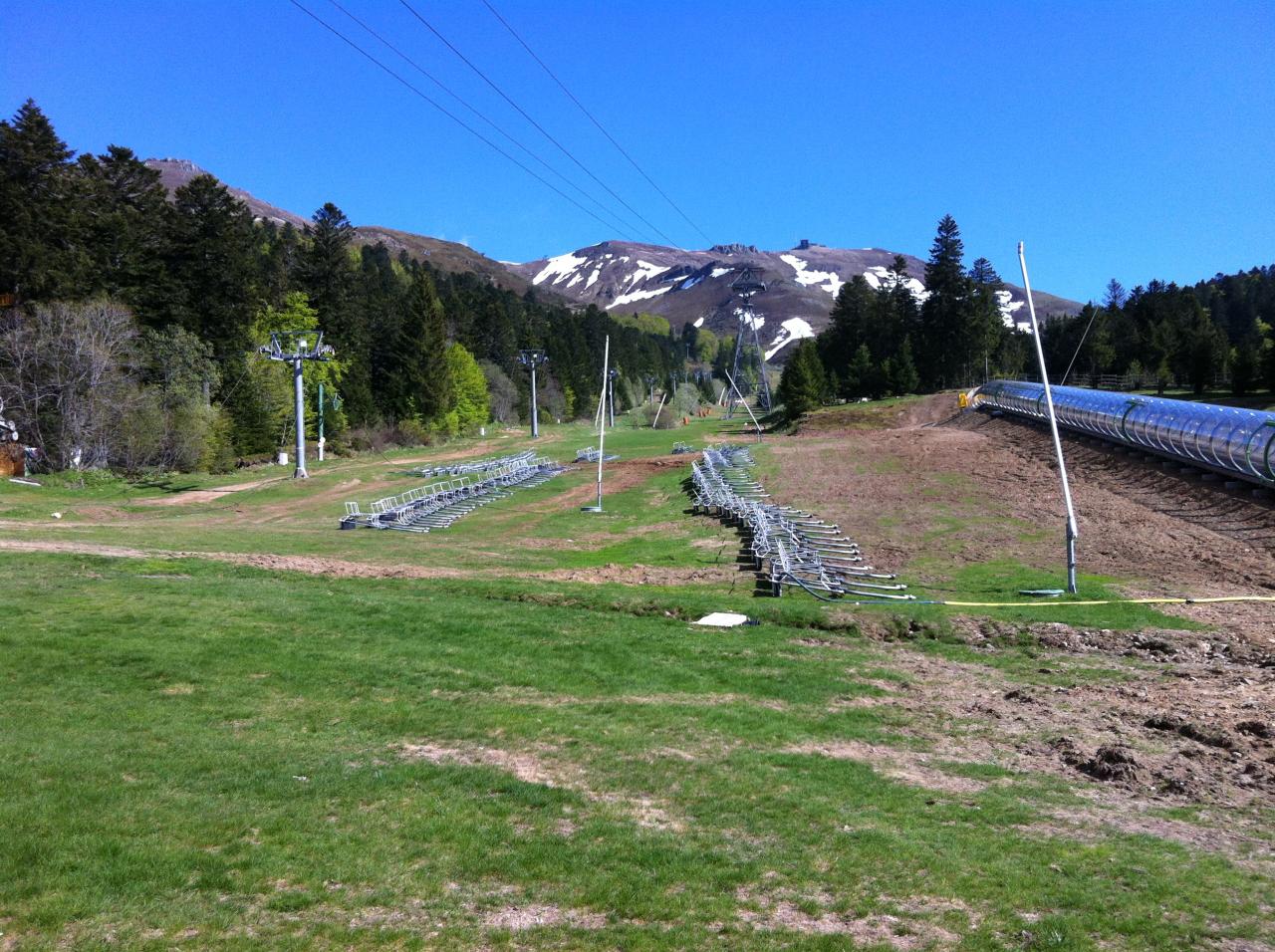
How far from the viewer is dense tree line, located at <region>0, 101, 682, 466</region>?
60.1 meters

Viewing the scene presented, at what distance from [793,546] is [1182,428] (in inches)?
747

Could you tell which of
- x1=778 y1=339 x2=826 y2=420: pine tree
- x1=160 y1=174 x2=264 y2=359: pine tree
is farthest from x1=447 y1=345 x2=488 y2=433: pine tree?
x1=778 y1=339 x2=826 y2=420: pine tree

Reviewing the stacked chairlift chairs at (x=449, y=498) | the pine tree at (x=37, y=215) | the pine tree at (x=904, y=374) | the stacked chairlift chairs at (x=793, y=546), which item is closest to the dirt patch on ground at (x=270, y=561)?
the stacked chairlift chairs at (x=793, y=546)

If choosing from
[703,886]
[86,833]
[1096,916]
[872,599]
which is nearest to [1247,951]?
[1096,916]

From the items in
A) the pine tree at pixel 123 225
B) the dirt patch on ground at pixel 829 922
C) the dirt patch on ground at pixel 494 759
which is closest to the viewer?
the dirt patch on ground at pixel 829 922

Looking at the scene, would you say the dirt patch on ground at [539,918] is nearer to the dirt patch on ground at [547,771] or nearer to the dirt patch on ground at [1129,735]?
the dirt patch on ground at [547,771]

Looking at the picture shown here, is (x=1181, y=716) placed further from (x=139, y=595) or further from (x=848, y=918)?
(x=139, y=595)

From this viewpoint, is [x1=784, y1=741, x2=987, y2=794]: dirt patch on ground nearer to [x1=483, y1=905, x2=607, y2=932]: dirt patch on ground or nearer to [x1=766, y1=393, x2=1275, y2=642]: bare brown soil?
[x1=483, y1=905, x2=607, y2=932]: dirt patch on ground

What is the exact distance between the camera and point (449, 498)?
4694cm

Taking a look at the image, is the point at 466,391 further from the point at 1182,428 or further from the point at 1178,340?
the point at 1182,428

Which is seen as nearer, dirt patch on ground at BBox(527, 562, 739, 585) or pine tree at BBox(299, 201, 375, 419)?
dirt patch on ground at BBox(527, 562, 739, 585)

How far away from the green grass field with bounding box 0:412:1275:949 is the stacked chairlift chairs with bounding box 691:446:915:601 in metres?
2.98

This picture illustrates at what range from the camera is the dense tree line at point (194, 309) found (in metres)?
60.1

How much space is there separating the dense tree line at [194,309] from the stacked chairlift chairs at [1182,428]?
5922cm
